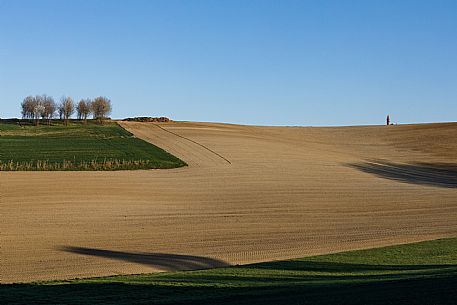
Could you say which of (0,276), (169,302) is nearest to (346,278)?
(169,302)

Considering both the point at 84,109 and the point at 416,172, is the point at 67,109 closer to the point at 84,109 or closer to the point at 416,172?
the point at 84,109

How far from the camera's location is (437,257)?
1941 centimetres

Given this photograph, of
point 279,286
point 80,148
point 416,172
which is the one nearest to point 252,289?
point 279,286

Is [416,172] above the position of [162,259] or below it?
above

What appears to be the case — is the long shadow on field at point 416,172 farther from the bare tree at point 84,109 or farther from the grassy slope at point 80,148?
the bare tree at point 84,109

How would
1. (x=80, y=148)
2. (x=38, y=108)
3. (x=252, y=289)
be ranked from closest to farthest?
(x=252, y=289)
(x=80, y=148)
(x=38, y=108)

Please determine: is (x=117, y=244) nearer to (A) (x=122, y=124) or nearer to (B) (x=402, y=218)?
(B) (x=402, y=218)

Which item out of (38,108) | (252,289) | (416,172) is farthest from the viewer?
(38,108)

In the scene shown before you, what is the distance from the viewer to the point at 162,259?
838 inches

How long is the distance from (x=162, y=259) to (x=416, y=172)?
30421 millimetres

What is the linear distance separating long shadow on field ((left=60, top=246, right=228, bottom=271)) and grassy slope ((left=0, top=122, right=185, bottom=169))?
20321mm

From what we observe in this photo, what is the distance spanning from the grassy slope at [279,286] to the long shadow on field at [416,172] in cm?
2527

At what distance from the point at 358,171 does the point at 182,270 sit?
28868 millimetres

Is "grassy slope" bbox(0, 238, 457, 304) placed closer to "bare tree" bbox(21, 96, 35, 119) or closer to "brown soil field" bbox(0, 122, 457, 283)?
"brown soil field" bbox(0, 122, 457, 283)
